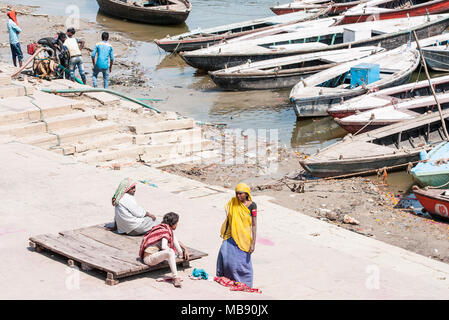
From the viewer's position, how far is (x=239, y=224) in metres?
6.71

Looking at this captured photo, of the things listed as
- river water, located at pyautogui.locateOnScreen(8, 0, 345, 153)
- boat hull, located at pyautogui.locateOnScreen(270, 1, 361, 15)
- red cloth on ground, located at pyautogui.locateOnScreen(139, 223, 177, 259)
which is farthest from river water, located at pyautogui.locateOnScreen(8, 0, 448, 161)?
red cloth on ground, located at pyautogui.locateOnScreen(139, 223, 177, 259)

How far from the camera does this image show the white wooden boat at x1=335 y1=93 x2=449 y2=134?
51.2 ft

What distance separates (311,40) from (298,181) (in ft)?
39.5

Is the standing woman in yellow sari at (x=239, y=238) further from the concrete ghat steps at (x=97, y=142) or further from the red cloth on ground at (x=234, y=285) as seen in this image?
the concrete ghat steps at (x=97, y=142)

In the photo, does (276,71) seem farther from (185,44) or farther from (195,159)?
(195,159)

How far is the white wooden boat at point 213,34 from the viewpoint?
2521cm

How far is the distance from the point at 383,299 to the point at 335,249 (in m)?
1.85

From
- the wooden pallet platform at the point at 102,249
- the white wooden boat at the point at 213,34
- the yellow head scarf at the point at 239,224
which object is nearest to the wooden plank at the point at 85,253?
the wooden pallet platform at the point at 102,249

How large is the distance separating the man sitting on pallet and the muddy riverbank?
179 inches

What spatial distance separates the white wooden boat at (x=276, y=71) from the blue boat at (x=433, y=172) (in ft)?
27.7

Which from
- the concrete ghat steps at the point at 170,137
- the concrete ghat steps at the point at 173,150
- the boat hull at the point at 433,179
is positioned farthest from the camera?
the concrete ghat steps at the point at 170,137

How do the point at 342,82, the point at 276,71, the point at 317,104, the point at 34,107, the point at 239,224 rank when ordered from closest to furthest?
1. the point at 239,224
2. the point at 34,107
3. the point at 317,104
4. the point at 342,82
5. the point at 276,71

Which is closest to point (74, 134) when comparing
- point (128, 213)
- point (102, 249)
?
point (128, 213)
